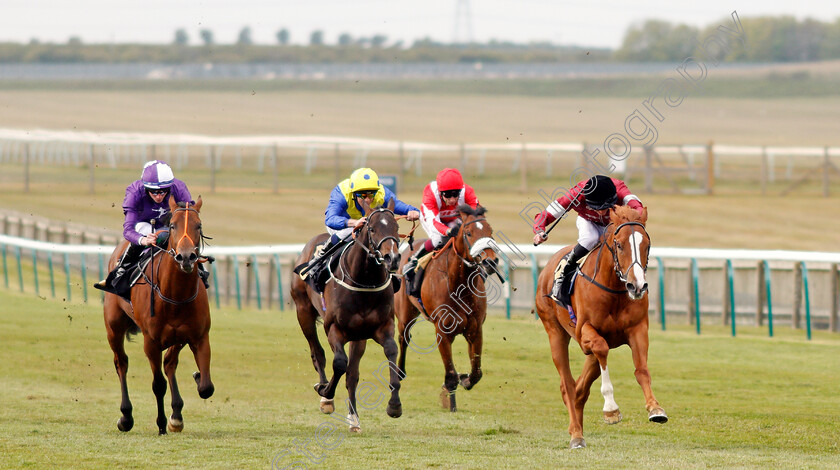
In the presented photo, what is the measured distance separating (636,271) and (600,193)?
116 cm

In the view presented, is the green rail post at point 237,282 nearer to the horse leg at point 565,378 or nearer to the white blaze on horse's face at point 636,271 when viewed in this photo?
the horse leg at point 565,378

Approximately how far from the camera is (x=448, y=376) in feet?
34.7

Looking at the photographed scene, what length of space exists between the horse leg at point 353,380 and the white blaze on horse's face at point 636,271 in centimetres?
273

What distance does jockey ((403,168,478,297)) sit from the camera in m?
10.6

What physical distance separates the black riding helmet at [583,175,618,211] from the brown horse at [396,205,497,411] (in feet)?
4.69

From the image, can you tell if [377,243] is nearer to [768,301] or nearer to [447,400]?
[447,400]

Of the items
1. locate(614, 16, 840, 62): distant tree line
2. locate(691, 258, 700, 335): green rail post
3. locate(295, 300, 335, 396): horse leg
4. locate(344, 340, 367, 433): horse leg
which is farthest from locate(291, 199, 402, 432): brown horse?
locate(614, 16, 840, 62): distant tree line

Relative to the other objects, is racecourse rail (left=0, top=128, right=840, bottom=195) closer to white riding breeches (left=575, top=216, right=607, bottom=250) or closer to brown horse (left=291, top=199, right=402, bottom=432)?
brown horse (left=291, top=199, right=402, bottom=432)

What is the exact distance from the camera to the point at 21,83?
275 ft

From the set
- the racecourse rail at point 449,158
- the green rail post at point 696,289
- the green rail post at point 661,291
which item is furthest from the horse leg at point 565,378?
the racecourse rail at point 449,158

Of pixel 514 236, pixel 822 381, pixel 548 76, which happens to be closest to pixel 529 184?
pixel 514 236

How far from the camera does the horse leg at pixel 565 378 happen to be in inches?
331

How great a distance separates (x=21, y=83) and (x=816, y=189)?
6345cm

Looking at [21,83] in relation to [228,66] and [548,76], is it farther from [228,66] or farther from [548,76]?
[548,76]
